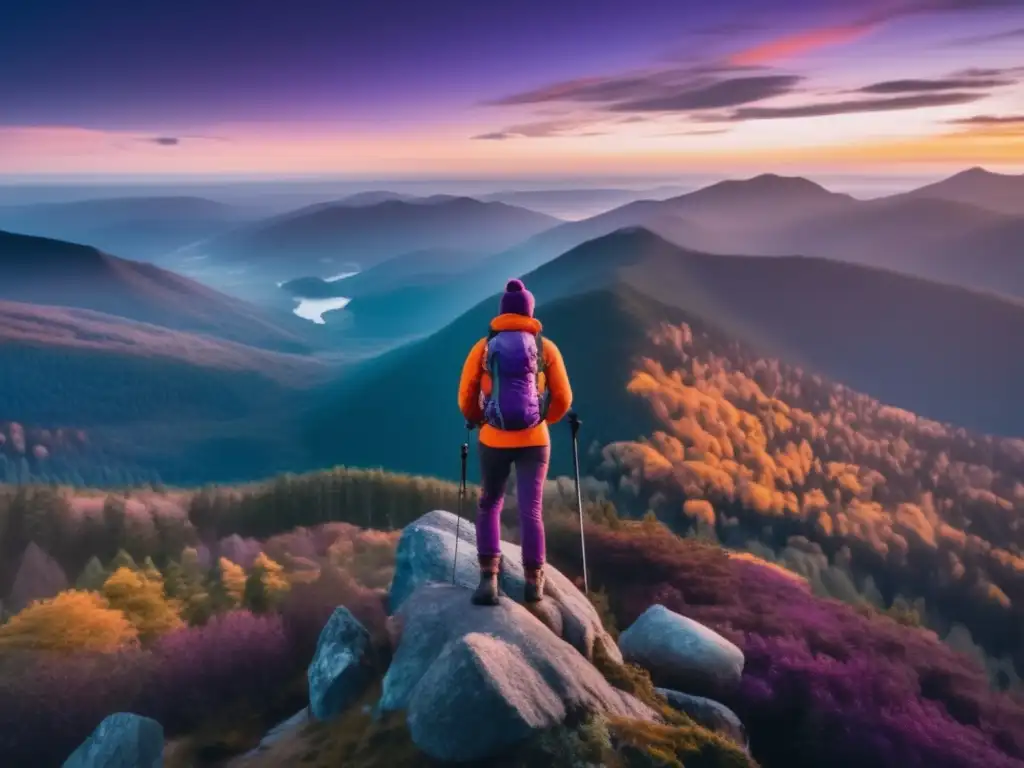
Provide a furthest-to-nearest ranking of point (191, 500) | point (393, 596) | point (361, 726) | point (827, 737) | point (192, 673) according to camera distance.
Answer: point (191, 500)
point (393, 596)
point (827, 737)
point (192, 673)
point (361, 726)

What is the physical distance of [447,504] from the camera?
26.6 m

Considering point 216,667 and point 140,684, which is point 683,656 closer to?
point 216,667

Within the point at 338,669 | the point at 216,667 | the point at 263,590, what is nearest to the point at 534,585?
the point at 338,669

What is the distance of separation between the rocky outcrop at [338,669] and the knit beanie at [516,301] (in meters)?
4.73

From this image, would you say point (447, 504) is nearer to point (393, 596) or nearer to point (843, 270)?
point (393, 596)

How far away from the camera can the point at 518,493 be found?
9.34m

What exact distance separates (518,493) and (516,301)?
8.33 feet

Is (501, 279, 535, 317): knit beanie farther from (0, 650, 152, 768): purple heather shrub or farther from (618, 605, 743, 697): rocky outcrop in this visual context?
(0, 650, 152, 768): purple heather shrub

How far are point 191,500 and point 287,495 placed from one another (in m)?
3.24

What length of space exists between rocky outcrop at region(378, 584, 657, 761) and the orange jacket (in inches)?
82.6

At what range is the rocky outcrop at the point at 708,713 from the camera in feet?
32.8

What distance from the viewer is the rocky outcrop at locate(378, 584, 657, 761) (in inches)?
282

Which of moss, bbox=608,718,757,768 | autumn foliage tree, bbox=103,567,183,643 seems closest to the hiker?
moss, bbox=608,718,757,768

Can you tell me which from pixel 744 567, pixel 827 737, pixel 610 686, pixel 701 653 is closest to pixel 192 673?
pixel 610 686
